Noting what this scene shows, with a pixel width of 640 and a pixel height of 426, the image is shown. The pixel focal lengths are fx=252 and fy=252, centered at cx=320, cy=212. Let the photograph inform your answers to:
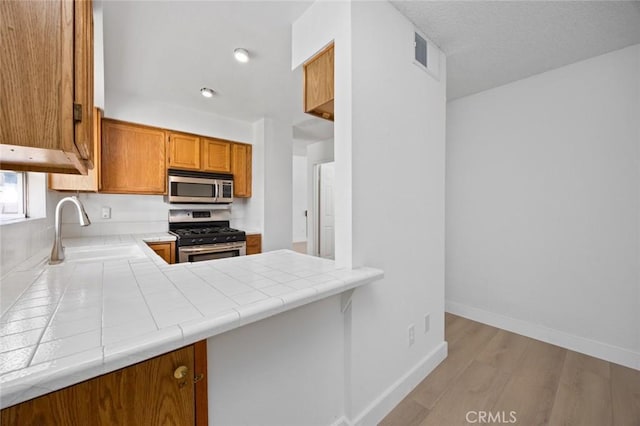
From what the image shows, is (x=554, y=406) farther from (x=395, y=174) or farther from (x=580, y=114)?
(x=580, y=114)

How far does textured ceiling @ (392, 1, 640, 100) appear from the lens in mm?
1567

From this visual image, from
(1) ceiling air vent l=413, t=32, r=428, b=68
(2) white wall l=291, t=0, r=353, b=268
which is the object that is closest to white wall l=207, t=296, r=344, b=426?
(2) white wall l=291, t=0, r=353, b=268

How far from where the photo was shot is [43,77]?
687 mm

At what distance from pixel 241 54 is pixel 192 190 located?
184cm

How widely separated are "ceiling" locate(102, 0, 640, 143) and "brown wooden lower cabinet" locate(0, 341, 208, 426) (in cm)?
191

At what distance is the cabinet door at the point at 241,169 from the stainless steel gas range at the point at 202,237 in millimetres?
501

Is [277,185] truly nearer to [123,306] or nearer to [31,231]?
[31,231]

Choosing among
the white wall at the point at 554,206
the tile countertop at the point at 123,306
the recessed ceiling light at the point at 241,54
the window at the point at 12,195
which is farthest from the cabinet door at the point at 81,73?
the white wall at the point at 554,206

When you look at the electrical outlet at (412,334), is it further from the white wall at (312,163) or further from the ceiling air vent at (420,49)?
the white wall at (312,163)

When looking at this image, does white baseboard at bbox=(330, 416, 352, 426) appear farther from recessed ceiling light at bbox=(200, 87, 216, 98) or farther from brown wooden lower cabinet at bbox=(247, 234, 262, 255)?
recessed ceiling light at bbox=(200, 87, 216, 98)

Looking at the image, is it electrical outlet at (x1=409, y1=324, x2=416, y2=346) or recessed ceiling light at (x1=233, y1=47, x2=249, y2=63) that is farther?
recessed ceiling light at (x1=233, y1=47, x2=249, y2=63)

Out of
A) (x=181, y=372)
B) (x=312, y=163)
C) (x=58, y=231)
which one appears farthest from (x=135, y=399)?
(x=312, y=163)

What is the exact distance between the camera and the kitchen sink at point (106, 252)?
190 cm

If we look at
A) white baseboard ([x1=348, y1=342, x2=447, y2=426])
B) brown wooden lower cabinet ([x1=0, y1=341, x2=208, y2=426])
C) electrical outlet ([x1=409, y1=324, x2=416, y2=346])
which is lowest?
white baseboard ([x1=348, y1=342, x2=447, y2=426])
